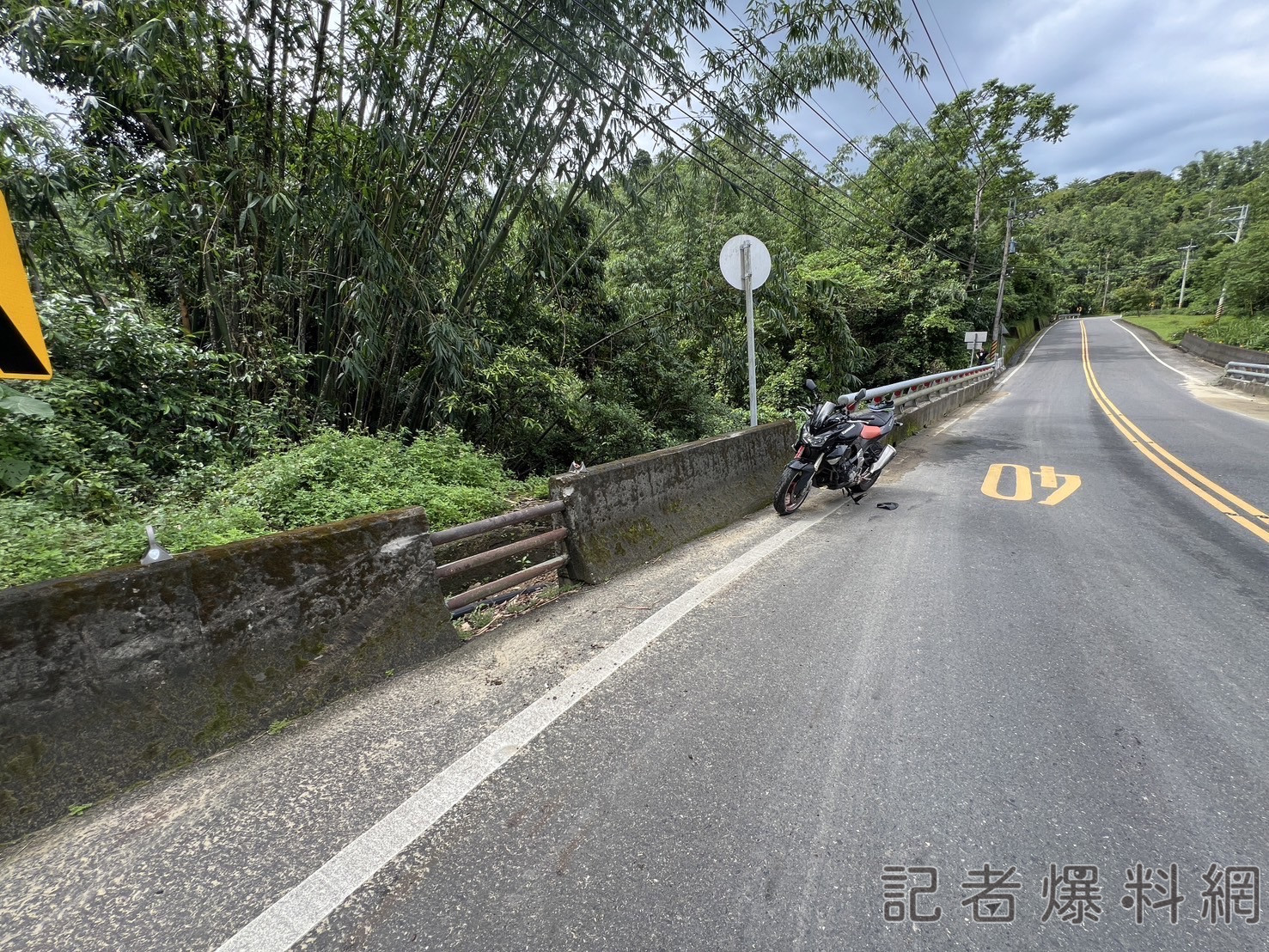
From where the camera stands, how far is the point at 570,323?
7.34 meters

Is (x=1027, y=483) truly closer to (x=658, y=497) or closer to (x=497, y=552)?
(x=658, y=497)

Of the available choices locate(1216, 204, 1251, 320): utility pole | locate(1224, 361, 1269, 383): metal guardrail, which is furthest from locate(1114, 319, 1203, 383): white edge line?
locate(1216, 204, 1251, 320): utility pole

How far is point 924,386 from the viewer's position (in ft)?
46.5

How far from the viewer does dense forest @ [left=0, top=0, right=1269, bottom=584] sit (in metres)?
3.79

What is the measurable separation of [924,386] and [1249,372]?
10716 mm

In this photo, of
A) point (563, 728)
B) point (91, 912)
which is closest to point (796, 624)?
point (563, 728)

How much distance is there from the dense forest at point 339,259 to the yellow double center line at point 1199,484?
4.97 m

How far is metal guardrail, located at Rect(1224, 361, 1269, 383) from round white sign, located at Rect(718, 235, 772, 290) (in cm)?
1836

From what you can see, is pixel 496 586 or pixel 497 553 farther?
pixel 496 586

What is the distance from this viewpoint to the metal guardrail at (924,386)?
9.60 meters

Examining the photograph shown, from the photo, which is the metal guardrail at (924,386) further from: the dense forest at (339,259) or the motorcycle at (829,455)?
the dense forest at (339,259)

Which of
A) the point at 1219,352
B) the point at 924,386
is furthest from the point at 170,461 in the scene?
the point at 1219,352

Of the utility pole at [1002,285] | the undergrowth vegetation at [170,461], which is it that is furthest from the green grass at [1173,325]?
the undergrowth vegetation at [170,461]

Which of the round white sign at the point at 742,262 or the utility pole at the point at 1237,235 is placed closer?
the round white sign at the point at 742,262
